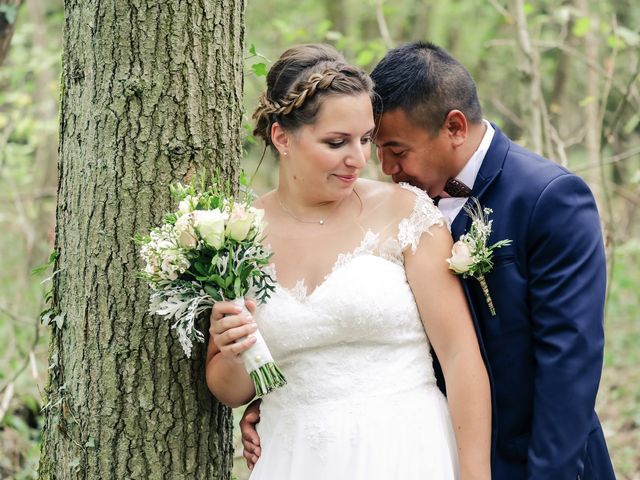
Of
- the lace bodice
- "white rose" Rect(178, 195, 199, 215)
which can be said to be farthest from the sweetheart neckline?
"white rose" Rect(178, 195, 199, 215)

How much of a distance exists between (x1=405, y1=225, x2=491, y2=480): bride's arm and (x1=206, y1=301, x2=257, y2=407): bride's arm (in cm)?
60

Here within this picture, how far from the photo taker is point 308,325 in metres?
2.71

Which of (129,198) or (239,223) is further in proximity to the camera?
(129,198)

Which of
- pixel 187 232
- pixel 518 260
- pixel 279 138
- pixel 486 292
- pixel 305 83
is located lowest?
pixel 486 292

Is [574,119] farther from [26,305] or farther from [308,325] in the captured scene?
[308,325]

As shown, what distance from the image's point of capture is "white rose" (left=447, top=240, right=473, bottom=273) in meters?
2.60

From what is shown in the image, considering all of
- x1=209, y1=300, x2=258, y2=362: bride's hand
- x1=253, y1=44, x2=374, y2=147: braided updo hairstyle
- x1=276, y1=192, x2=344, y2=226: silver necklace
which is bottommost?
x1=209, y1=300, x2=258, y2=362: bride's hand

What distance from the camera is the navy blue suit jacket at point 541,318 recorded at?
2545mm

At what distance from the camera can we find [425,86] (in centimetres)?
288

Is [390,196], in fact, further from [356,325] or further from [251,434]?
[251,434]

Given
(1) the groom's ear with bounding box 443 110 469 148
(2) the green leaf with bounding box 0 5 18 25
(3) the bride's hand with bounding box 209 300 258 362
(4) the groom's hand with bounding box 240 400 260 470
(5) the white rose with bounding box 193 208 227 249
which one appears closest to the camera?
(5) the white rose with bounding box 193 208 227 249

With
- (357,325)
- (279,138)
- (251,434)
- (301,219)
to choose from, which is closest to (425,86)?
(279,138)

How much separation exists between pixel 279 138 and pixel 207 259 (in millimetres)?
599

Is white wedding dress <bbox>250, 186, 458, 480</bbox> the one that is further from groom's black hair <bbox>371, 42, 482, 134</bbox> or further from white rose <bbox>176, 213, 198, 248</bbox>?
white rose <bbox>176, 213, 198, 248</bbox>
